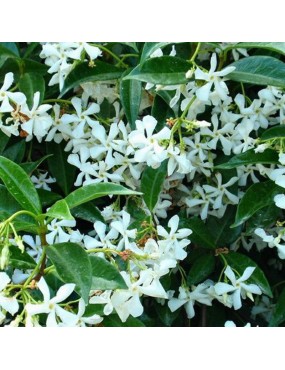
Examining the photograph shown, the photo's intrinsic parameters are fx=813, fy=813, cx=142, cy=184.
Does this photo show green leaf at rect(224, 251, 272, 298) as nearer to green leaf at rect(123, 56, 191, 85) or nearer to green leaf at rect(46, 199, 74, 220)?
green leaf at rect(123, 56, 191, 85)

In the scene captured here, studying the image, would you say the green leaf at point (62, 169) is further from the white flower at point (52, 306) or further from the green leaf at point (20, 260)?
the white flower at point (52, 306)

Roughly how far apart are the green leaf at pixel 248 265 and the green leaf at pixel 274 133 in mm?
269

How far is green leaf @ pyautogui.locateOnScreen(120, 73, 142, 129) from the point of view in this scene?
5.66 ft

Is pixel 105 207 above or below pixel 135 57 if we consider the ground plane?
below

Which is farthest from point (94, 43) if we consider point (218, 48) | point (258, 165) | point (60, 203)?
point (60, 203)

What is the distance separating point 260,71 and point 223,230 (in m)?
0.39

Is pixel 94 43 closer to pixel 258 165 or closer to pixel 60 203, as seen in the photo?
pixel 258 165

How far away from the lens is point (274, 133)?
5.64 feet

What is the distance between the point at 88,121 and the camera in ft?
5.89

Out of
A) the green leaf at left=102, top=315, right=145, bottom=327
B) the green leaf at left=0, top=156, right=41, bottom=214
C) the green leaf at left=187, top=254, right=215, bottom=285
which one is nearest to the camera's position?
the green leaf at left=0, top=156, right=41, bottom=214

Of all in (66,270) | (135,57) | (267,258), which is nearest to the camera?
(66,270)

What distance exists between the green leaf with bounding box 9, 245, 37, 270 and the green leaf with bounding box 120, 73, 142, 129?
37 centimetres

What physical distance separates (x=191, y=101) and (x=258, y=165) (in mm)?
223

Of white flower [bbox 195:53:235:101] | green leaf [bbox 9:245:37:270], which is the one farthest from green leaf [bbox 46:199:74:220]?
white flower [bbox 195:53:235:101]
